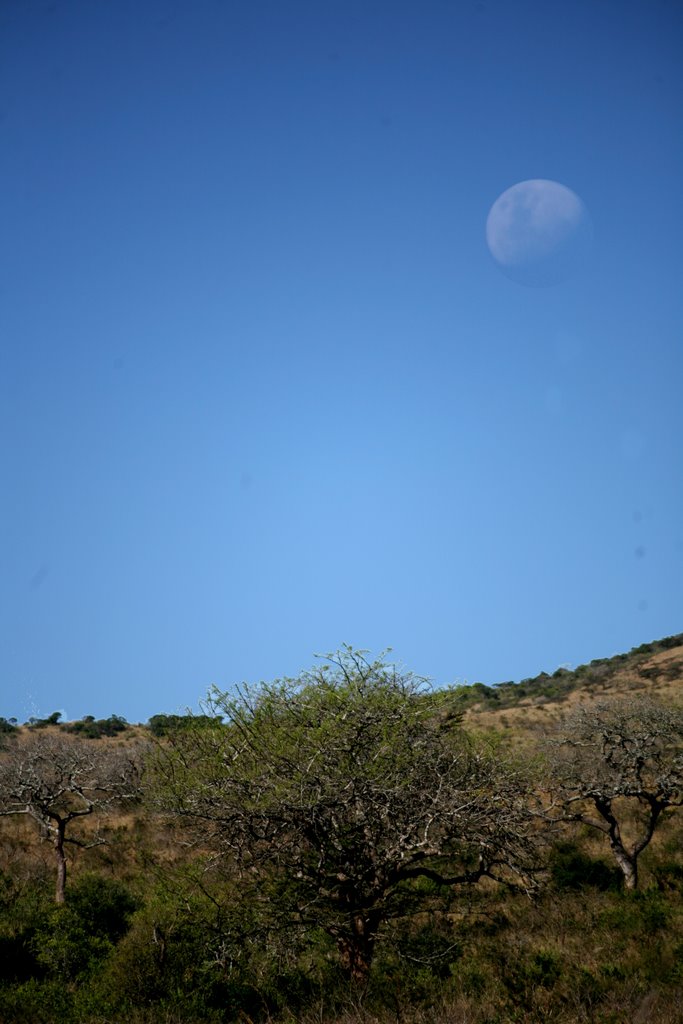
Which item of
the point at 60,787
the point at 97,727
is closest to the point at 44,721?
the point at 97,727

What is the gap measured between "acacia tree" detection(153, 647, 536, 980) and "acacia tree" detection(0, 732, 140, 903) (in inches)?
465

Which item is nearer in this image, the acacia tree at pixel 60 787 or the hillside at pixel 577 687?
the acacia tree at pixel 60 787

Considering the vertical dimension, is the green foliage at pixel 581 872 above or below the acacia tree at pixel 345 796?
below

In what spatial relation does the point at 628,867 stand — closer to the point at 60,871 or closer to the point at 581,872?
the point at 581,872

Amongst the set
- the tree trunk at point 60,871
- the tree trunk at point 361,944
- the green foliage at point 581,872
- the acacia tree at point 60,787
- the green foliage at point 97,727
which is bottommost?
the green foliage at point 581,872

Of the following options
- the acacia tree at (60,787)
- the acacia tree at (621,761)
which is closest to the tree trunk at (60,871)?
the acacia tree at (60,787)

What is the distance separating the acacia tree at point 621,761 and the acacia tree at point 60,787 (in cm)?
1719

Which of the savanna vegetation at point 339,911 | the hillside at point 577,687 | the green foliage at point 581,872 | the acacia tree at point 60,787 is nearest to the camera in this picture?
the savanna vegetation at point 339,911

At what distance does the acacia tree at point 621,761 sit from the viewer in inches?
846

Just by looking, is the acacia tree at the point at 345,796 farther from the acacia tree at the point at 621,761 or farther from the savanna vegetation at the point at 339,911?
the acacia tree at the point at 621,761

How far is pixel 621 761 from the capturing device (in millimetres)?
23375

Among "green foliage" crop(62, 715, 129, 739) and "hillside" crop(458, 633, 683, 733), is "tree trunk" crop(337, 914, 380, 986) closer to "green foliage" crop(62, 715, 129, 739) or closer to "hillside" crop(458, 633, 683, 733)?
"hillside" crop(458, 633, 683, 733)

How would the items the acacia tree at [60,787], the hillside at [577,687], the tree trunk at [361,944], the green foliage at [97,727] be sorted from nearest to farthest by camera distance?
the tree trunk at [361,944] < the acacia tree at [60,787] < the hillside at [577,687] < the green foliage at [97,727]

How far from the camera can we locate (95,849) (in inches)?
1217
